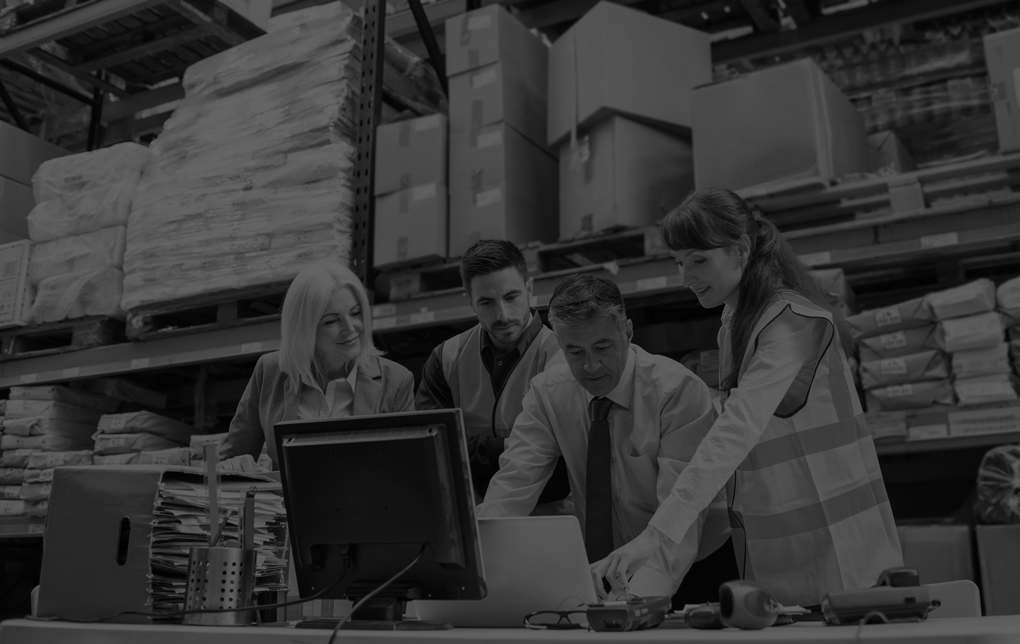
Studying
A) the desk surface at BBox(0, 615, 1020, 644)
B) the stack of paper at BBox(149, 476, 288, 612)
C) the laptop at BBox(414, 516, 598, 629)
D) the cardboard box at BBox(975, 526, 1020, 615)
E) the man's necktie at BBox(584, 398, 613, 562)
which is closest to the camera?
the desk surface at BBox(0, 615, 1020, 644)

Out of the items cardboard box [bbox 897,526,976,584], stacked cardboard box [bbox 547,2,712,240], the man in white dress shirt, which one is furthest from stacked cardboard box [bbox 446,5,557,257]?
cardboard box [bbox 897,526,976,584]

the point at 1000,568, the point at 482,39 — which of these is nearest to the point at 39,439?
the point at 482,39

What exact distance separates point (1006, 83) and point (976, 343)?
0.94 m

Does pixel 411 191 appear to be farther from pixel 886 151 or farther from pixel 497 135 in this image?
pixel 886 151

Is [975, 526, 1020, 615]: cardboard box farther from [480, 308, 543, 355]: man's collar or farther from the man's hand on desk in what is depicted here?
the man's hand on desk

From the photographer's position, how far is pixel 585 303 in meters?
2.16

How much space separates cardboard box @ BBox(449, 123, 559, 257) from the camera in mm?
3785

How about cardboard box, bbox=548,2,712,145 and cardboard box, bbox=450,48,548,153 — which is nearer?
cardboard box, bbox=548,2,712,145

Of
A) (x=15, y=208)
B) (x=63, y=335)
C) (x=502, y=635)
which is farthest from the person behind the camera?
(x=15, y=208)

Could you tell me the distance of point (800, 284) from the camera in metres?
2.07

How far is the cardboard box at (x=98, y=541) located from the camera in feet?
5.47

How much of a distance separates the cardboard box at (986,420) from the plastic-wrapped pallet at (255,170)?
249 centimetres

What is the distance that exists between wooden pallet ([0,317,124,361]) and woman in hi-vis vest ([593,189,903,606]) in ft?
11.3

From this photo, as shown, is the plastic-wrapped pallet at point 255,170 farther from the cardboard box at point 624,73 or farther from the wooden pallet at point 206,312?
the cardboard box at point 624,73
